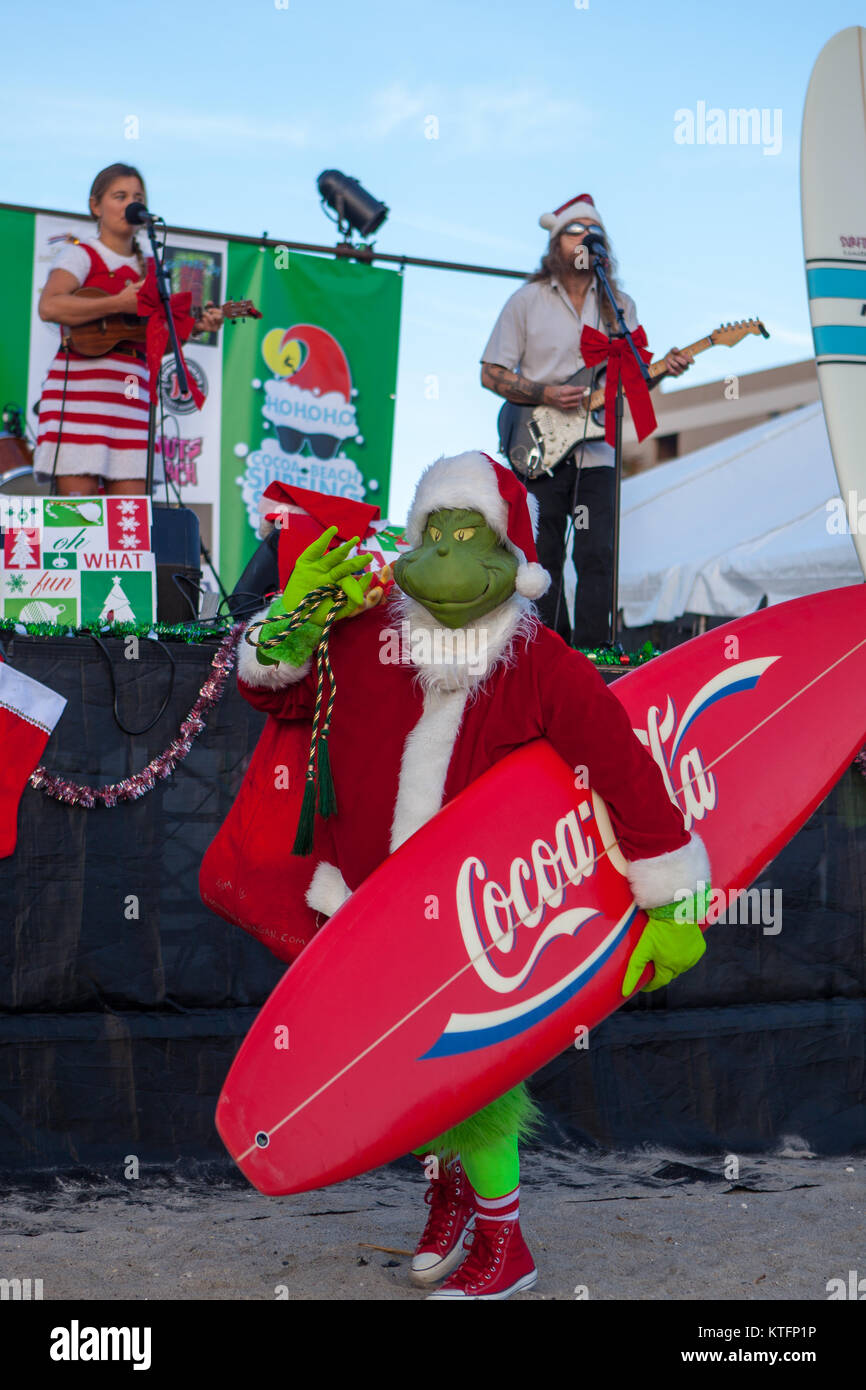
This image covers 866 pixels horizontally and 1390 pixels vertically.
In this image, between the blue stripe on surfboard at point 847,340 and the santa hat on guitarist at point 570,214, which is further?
the santa hat on guitarist at point 570,214

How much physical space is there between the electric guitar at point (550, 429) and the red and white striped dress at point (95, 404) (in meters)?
1.23

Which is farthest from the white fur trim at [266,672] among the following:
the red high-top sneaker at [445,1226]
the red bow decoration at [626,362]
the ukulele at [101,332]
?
the ukulele at [101,332]

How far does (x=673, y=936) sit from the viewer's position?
2018mm

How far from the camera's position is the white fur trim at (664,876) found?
1988 millimetres

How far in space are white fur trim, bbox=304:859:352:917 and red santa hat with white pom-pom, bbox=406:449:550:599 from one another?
1.91 ft

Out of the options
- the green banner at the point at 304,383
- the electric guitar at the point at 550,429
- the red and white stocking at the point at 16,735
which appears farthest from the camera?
the green banner at the point at 304,383

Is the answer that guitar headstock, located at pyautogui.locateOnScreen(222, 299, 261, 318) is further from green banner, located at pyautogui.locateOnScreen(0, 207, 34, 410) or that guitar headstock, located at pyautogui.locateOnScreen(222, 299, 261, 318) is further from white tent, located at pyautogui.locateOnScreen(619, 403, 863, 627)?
white tent, located at pyautogui.locateOnScreen(619, 403, 863, 627)

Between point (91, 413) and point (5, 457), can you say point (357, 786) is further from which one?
point (5, 457)

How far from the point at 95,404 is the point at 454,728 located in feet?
8.13

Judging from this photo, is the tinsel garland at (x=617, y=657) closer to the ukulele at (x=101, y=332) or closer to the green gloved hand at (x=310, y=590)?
the green gloved hand at (x=310, y=590)

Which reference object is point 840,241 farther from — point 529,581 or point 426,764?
point 426,764

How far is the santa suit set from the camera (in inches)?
78.4
